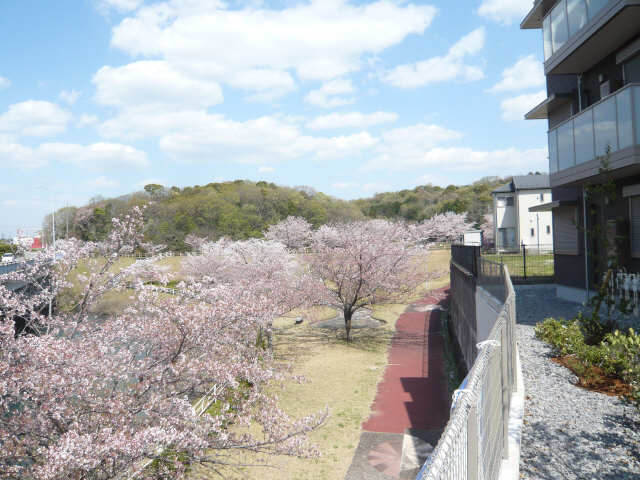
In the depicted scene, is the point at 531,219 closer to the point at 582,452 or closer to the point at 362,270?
the point at 362,270

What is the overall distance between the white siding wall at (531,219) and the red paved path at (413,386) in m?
23.9

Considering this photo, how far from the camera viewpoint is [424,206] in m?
84.4

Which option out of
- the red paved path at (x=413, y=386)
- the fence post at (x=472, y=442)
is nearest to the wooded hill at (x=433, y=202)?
the red paved path at (x=413, y=386)

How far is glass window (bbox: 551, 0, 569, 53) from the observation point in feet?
44.1

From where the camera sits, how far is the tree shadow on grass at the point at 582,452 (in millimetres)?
4359

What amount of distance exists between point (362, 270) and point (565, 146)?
936 cm

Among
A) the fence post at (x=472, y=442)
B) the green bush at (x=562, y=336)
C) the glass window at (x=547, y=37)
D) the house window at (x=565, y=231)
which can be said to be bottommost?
the green bush at (x=562, y=336)

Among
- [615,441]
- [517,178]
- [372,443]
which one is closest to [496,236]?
[517,178]

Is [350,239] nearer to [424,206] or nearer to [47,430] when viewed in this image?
[47,430]

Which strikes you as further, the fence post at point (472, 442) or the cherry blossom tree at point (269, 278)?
the cherry blossom tree at point (269, 278)

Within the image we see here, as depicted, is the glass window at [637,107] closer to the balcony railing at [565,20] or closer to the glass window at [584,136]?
the glass window at [584,136]

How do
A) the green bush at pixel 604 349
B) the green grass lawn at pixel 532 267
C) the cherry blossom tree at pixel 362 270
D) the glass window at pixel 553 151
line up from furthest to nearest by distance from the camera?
the green grass lawn at pixel 532 267, the cherry blossom tree at pixel 362 270, the glass window at pixel 553 151, the green bush at pixel 604 349

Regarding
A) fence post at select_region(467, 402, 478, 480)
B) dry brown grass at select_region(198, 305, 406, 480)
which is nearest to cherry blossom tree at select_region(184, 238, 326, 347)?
dry brown grass at select_region(198, 305, 406, 480)

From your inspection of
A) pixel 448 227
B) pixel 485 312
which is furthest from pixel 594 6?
pixel 448 227
